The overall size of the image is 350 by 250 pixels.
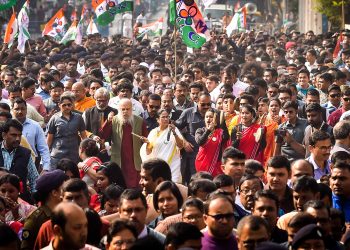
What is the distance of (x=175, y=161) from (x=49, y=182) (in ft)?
14.4

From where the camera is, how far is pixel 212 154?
13.9 metres

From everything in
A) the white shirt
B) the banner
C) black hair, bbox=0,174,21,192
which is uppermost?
the banner

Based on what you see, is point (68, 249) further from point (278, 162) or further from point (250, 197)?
point (278, 162)

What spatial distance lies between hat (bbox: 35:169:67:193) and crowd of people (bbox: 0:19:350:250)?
1 cm

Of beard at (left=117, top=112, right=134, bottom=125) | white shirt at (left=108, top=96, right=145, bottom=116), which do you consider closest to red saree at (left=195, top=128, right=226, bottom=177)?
beard at (left=117, top=112, right=134, bottom=125)

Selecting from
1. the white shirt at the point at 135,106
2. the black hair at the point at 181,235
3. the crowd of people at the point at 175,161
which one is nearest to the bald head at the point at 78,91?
the crowd of people at the point at 175,161

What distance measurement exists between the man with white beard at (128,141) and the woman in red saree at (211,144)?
3.16 feet

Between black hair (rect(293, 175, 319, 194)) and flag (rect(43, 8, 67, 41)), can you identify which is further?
flag (rect(43, 8, 67, 41))

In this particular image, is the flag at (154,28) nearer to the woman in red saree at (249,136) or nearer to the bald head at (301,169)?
the woman in red saree at (249,136)

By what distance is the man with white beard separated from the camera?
577 inches

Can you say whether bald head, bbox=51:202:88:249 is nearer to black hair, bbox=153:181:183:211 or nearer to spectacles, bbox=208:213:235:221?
spectacles, bbox=208:213:235:221

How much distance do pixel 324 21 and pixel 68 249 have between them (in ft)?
133

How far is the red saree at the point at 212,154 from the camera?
13.9m

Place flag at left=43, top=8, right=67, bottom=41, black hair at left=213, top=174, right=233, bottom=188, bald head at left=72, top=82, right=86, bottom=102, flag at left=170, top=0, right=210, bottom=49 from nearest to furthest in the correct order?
black hair at left=213, top=174, right=233, bottom=188 < bald head at left=72, top=82, right=86, bottom=102 < flag at left=170, top=0, right=210, bottom=49 < flag at left=43, top=8, right=67, bottom=41
